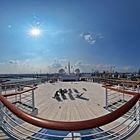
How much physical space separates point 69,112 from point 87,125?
436 cm

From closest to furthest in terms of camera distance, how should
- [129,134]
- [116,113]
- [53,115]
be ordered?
1. [116,113]
2. [129,134]
3. [53,115]

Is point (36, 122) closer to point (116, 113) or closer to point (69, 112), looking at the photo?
point (116, 113)

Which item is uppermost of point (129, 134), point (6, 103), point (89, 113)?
point (6, 103)

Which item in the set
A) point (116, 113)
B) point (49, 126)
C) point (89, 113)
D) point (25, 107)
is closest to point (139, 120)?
point (116, 113)

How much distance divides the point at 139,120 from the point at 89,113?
3.04 meters

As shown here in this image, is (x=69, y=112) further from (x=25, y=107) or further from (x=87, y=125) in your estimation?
(x=87, y=125)

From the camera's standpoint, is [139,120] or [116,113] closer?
[116,113]

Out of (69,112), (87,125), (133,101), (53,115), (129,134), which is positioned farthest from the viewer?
(69,112)

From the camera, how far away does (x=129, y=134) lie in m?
2.20

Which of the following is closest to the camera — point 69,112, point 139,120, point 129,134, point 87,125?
point 87,125

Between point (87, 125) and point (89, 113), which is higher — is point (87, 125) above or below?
above

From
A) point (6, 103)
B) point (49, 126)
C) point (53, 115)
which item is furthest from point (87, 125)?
point (53, 115)

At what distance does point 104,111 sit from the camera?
566 centimetres

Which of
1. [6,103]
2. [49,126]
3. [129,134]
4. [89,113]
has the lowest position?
[89,113]
